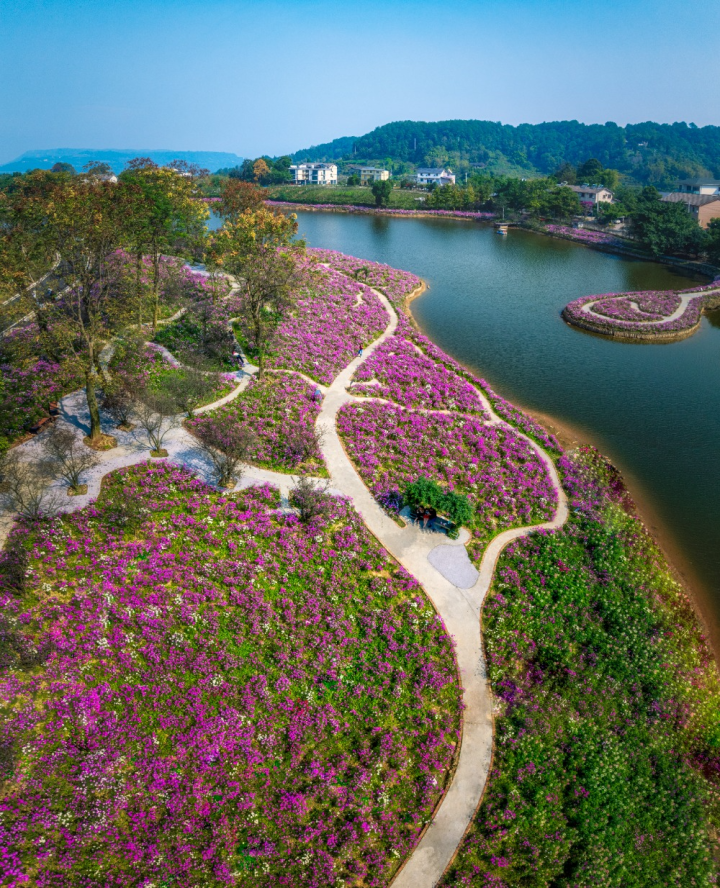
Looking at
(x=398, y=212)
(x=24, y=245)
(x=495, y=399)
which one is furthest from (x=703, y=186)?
(x=24, y=245)

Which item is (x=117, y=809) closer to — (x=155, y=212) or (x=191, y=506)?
(x=191, y=506)

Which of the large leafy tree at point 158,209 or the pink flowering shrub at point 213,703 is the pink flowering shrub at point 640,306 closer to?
the large leafy tree at point 158,209

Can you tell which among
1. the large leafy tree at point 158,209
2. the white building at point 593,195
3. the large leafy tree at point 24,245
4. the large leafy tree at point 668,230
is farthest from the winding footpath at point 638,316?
the white building at point 593,195

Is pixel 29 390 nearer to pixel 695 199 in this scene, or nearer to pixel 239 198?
pixel 239 198

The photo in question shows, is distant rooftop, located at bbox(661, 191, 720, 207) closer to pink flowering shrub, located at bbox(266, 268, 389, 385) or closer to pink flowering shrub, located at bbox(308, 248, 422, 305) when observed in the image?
pink flowering shrub, located at bbox(308, 248, 422, 305)

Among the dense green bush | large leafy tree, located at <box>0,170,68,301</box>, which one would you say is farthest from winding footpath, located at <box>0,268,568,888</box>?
large leafy tree, located at <box>0,170,68,301</box>
